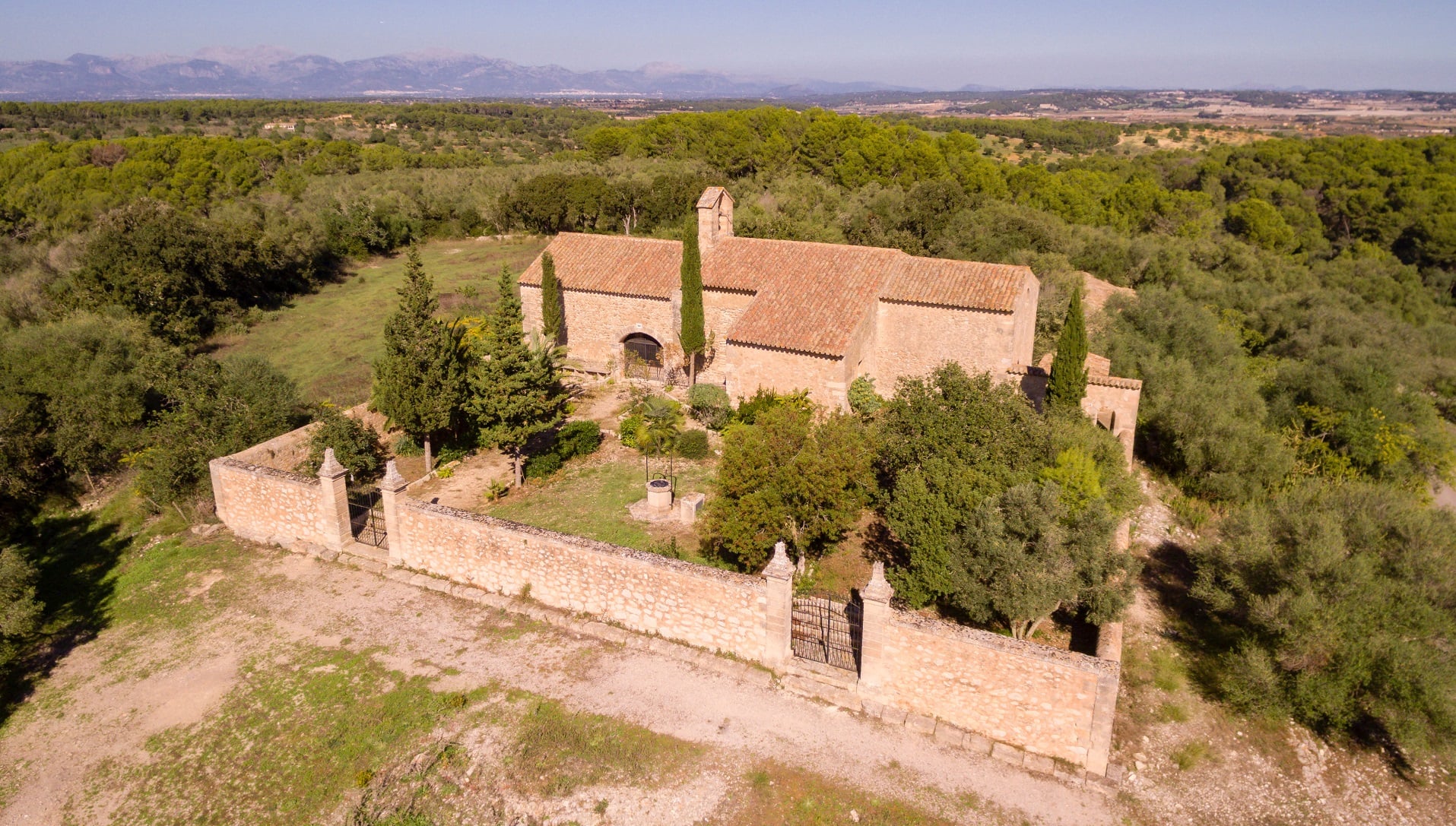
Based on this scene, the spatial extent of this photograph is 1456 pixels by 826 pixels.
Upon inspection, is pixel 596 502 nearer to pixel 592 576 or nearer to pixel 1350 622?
pixel 592 576

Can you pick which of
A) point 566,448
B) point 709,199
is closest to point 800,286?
point 709,199

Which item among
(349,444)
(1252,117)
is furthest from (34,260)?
(1252,117)

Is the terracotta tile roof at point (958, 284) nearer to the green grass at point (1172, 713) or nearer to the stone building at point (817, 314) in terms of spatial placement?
the stone building at point (817, 314)

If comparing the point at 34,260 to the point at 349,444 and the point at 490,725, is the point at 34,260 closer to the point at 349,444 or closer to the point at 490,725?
the point at 349,444

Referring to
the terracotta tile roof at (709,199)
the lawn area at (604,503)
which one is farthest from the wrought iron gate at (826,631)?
the terracotta tile roof at (709,199)

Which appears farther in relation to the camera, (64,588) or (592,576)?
(64,588)

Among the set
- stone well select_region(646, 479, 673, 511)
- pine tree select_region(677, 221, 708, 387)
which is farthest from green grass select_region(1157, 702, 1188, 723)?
pine tree select_region(677, 221, 708, 387)
